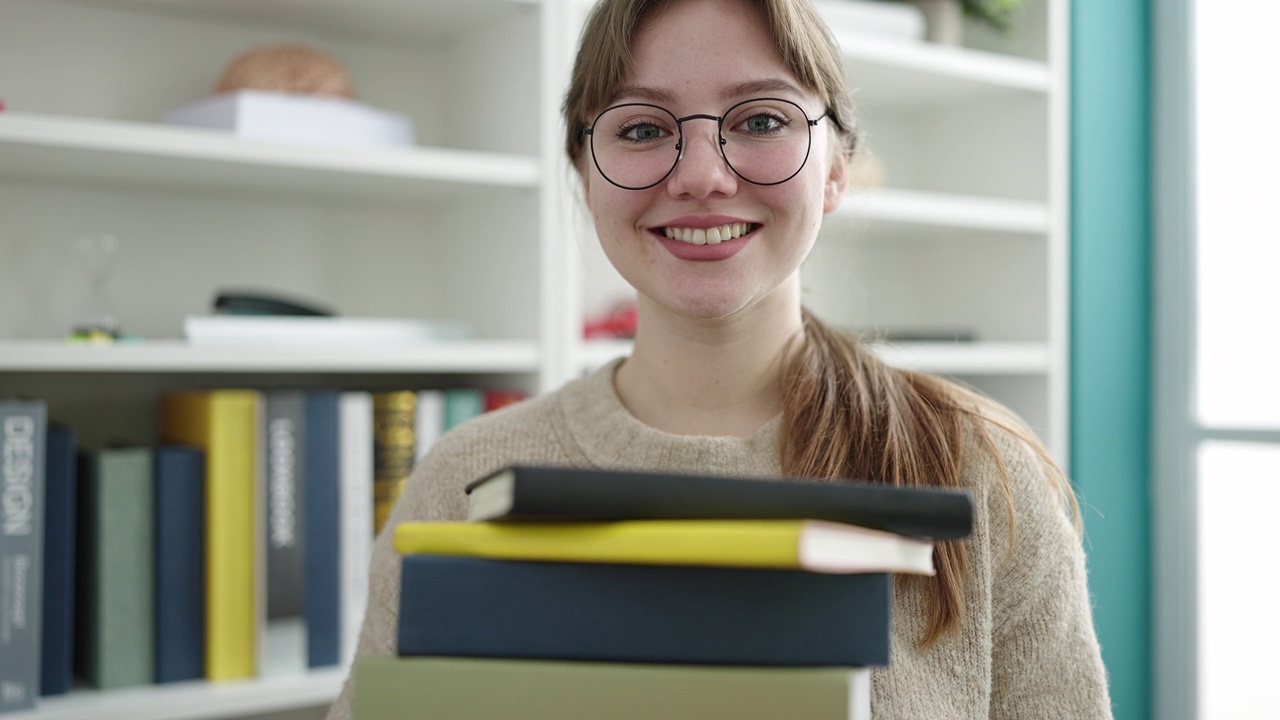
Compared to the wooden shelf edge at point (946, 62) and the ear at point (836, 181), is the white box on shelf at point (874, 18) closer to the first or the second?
the wooden shelf edge at point (946, 62)

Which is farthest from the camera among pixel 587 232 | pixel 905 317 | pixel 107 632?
pixel 905 317

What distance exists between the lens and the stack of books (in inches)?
20.3

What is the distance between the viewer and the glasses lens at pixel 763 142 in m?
0.84

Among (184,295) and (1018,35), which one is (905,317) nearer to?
(1018,35)

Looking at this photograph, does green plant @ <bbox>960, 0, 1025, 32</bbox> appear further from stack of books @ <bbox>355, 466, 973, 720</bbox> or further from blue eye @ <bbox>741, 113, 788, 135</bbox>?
stack of books @ <bbox>355, 466, 973, 720</bbox>

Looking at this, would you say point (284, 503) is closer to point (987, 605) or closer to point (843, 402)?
point (843, 402)

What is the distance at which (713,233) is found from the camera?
2.76 ft

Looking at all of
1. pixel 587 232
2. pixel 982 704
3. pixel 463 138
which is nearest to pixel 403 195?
pixel 463 138

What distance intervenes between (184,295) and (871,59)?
1146 millimetres

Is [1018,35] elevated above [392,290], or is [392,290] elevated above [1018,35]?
[1018,35]

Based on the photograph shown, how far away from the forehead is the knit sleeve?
375 millimetres

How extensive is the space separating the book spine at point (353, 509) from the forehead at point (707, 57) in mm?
766

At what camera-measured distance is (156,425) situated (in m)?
1.62

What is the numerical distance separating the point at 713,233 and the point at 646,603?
37cm
